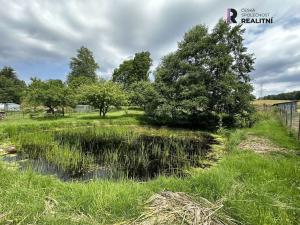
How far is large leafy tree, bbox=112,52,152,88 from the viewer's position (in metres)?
47.2

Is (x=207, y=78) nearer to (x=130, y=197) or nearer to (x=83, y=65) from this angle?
(x=130, y=197)

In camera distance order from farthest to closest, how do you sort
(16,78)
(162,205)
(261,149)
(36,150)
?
(16,78), (36,150), (261,149), (162,205)

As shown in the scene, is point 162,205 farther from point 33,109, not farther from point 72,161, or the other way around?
point 33,109

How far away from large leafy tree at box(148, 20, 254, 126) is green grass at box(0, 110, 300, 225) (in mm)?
14134

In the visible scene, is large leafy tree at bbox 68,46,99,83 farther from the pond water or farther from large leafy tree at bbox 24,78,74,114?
the pond water

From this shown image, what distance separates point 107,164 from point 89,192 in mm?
4051

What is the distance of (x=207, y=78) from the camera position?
20.8 meters

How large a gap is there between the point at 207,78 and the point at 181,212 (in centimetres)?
1815

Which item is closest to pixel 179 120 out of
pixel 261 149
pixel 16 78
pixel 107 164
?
pixel 261 149

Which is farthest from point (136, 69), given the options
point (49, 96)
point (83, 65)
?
point (49, 96)

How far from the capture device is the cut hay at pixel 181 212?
3576 mm

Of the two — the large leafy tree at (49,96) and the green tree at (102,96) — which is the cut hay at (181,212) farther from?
the large leafy tree at (49,96)

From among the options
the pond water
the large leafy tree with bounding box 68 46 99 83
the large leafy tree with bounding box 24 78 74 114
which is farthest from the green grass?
the large leafy tree with bounding box 68 46 99 83

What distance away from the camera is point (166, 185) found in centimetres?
546
